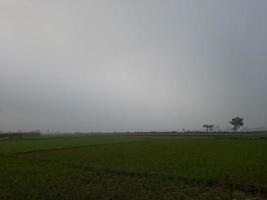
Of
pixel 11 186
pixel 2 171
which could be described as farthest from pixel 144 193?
pixel 2 171

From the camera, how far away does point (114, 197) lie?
Answer: 10.9 m

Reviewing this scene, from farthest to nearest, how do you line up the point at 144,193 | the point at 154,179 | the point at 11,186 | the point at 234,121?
the point at 234,121
the point at 154,179
the point at 11,186
the point at 144,193

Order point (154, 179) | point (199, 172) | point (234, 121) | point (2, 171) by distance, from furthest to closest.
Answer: point (234, 121)
point (2, 171)
point (199, 172)
point (154, 179)

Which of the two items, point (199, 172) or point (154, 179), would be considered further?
point (199, 172)

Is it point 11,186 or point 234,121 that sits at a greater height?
point 234,121

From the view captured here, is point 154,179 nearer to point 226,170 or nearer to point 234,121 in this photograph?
point 226,170

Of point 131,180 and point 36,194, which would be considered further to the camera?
point 131,180

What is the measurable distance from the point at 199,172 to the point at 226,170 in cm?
138

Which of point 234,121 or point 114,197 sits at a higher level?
point 234,121

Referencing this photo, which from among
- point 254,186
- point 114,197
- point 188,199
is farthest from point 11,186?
point 254,186

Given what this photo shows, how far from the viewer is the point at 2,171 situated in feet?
57.8

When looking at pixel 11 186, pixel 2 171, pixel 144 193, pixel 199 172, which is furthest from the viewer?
pixel 2 171

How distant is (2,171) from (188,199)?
1082cm

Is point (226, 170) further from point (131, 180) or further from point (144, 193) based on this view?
point (144, 193)
